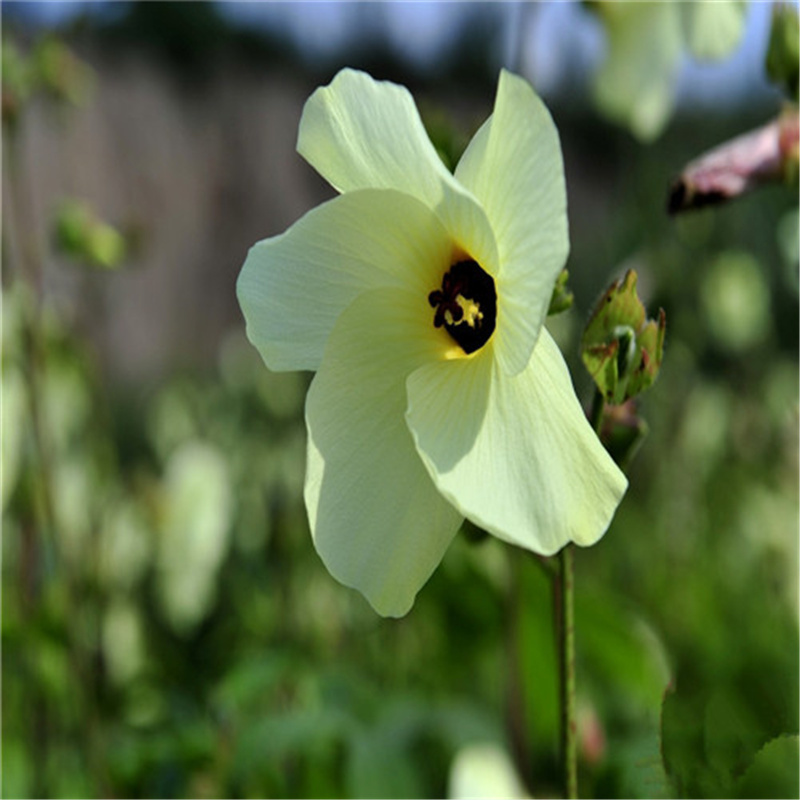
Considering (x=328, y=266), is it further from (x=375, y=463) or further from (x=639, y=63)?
(x=639, y=63)

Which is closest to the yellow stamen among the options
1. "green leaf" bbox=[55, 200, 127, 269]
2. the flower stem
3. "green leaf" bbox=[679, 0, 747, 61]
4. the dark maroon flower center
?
the dark maroon flower center

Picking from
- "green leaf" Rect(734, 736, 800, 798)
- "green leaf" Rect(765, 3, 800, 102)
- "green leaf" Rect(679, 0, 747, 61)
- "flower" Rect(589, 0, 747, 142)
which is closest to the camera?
"green leaf" Rect(734, 736, 800, 798)

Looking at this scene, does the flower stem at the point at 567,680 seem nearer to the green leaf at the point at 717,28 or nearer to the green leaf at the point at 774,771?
the green leaf at the point at 774,771

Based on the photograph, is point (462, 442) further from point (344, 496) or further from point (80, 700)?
point (80, 700)

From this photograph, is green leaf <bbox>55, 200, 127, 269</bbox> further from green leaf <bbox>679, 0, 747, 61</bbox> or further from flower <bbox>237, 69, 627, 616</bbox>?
flower <bbox>237, 69, 627, 616</bbox>

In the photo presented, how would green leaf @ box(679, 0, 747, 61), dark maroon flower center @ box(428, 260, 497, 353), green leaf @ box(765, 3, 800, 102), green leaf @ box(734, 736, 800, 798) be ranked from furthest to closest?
green leaf @ box(679, 0, 747, 61)
green leaf @ box(765, 3, 800, 102)
dark maroon flower center @ box(428, 260, 497, 353)
green leaf @ box(734, 736, 800, 798)

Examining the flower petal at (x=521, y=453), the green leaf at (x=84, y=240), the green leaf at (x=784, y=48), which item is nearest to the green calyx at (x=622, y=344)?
the flower petal at (x=521, y=453)

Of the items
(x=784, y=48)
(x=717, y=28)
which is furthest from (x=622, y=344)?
(x=717, y=28)
